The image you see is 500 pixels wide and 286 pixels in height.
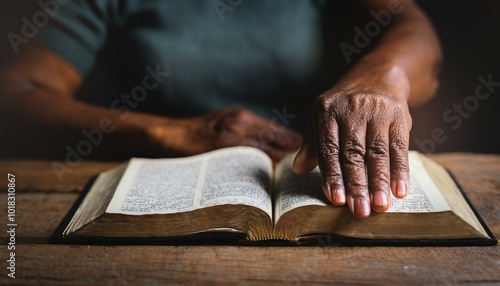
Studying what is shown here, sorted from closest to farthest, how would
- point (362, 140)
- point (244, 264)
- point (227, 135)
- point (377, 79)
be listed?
point (244, 264)
point (362, 140)
point (377, 79)
point (227, 135)

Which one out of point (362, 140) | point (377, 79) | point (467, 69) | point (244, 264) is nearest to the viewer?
point (244, 264)

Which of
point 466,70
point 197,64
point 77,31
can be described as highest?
point 77,31

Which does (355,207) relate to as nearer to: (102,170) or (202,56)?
(102,170)

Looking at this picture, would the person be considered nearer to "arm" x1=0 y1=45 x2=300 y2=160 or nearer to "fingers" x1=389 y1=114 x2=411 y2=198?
"arm" x1=0 y1=45 x2=300 y2=160

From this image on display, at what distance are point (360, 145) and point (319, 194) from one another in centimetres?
11

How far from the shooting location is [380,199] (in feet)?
2.80

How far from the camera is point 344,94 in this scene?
101 cm

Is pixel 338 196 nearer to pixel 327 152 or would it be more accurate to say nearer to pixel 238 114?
pixel 327 152

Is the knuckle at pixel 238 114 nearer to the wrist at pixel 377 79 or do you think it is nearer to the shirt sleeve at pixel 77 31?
the wrist at pixel 377 79

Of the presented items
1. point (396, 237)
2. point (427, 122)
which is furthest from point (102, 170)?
point (427, 122)

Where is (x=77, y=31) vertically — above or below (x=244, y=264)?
above

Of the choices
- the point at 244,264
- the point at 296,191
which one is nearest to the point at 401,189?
the point at 296,191

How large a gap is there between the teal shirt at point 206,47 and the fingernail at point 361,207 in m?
0.90

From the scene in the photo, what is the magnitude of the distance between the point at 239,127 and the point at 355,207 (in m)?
0.60
